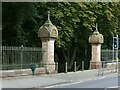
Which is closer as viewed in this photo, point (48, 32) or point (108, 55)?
point (48, 32)

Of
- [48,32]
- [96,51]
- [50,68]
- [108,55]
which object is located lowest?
[50,68]

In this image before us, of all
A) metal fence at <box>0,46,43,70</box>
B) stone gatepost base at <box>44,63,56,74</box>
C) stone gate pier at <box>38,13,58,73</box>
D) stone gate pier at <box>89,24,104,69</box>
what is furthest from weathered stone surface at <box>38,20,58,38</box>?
stone gate pier at <box>89,24,104,69</box>

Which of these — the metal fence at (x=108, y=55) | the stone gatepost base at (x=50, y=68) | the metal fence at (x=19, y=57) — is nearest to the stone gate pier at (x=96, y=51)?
the metal fence at (x=108, y=55)

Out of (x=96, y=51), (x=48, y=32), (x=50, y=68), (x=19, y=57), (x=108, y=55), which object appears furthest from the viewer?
(x=108, y=55)

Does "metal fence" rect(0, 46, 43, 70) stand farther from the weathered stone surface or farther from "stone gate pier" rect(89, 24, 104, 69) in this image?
"stone gate pier" rect(89, 24, 104, 69)

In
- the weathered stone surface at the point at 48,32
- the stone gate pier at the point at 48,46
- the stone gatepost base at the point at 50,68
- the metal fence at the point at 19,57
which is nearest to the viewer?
the metal fence at the point at 19,57

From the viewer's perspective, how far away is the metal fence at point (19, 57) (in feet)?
77.8

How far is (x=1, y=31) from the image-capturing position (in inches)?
1200

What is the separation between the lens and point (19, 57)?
24781 millimetres

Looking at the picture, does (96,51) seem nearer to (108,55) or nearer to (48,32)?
(108,55)

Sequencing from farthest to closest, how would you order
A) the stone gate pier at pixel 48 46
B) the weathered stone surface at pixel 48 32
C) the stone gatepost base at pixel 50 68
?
1. the weathered stone surface at pixel 48 32
2. the stone gate pier at pixel 48 46
3. the stone gatepost base at pixel 50 68

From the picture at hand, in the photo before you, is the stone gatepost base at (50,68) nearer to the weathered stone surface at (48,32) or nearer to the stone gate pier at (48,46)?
the stone gate pier at (48,46)

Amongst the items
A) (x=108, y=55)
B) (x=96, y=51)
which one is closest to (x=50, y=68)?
(x=96, y=51)

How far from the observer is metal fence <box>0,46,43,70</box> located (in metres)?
23.7
